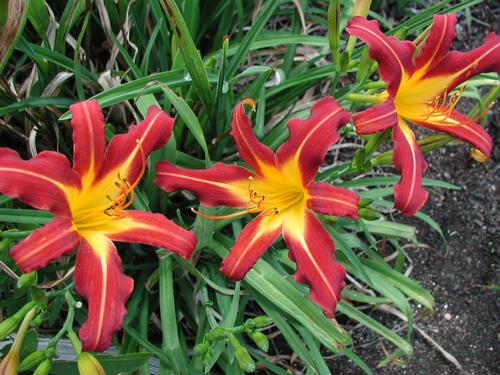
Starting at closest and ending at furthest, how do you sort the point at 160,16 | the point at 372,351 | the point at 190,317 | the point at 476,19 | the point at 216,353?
the point at 216,353 < the point at 160,16 < the point at 190,317 < the point at 372,351 < the point at 476,19

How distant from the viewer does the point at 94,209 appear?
1.39m

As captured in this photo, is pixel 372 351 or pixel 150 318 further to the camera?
pixel 372 351

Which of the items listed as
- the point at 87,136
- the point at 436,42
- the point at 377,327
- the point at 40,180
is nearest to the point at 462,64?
the point at 436,42

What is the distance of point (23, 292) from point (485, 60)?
1.31m

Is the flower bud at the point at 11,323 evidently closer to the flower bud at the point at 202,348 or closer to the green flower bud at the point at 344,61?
the flower bud at the point at 202,348

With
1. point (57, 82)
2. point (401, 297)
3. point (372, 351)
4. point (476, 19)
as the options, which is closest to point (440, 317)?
point (372, 351)

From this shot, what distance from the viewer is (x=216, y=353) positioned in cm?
156

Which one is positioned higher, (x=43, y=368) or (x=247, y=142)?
(x=247, y=142)

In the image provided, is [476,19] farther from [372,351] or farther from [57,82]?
[57,82]

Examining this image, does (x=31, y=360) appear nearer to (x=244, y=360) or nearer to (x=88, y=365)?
(x=88, y=365)

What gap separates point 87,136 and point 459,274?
160 cm

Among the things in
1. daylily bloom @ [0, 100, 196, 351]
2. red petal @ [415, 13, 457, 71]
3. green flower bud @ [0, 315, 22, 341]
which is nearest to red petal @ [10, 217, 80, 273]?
daylily bloom @ [0, 100, 196, 351]

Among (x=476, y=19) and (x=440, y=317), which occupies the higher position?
(x=476, y=19)

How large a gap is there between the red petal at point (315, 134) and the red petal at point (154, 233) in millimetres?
287
